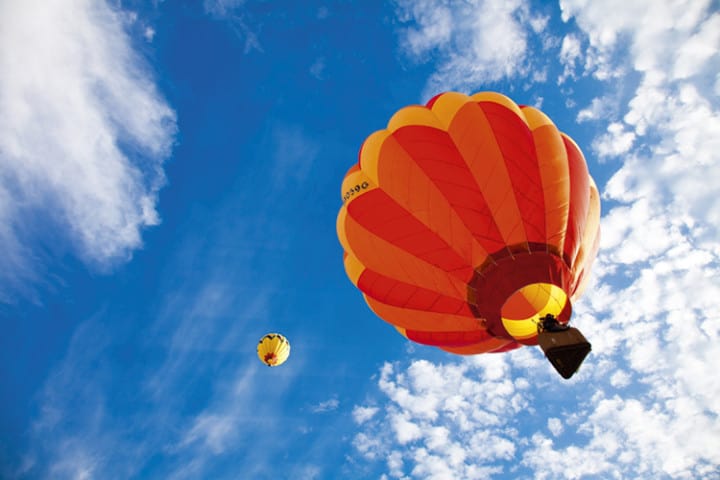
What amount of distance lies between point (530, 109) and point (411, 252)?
364cm

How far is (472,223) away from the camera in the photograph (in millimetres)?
6316

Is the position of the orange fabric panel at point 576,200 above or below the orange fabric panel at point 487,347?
above

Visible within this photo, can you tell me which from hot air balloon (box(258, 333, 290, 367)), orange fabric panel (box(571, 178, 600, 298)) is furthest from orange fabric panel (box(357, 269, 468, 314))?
hot air balloon (box(258, 333, 290, 367))

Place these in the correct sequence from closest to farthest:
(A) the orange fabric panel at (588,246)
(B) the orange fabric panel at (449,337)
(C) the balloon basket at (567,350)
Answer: (C) the balloon basket at (567,350) → (A) the orange fabric panel at (588,246) → (B) the orange fabric panel at (449,337)

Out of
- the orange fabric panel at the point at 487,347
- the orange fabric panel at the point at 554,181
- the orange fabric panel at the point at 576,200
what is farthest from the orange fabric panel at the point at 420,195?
the orange fabric panel at the point at 487,347

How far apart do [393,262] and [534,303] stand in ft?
7.58

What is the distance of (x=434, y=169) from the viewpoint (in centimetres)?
675

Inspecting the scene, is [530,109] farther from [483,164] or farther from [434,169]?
[434,169]

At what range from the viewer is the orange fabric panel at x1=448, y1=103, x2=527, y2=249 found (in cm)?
616

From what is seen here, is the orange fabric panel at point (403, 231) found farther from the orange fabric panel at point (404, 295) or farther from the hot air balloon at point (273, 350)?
the hot air balloon at point (273, 350)

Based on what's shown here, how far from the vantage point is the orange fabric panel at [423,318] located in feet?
22.5

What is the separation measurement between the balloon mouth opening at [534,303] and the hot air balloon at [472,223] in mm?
14

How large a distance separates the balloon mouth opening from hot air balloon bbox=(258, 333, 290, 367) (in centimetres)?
923

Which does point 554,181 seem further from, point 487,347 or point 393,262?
point 487,347
